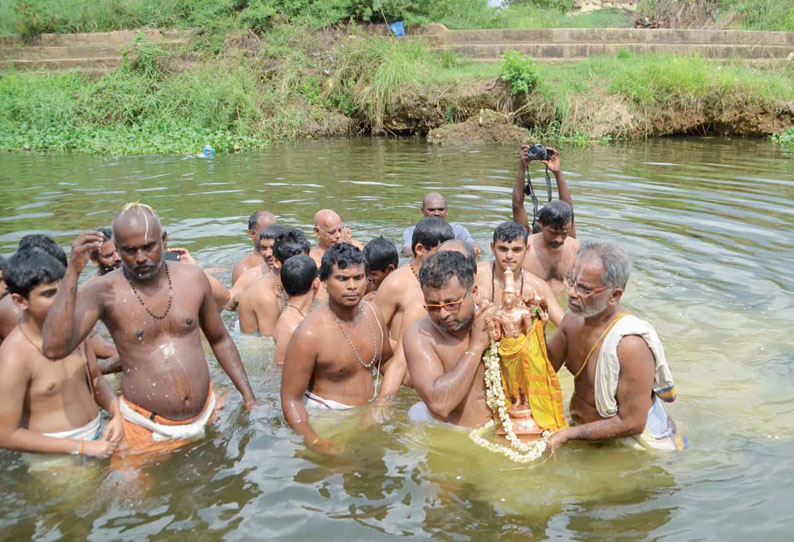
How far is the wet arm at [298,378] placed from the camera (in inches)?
186

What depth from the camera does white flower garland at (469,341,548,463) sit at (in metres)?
4.26

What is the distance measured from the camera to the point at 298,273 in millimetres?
5754

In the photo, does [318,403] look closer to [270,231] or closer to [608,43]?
[270,231]

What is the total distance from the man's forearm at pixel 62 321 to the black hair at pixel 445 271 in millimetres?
1863

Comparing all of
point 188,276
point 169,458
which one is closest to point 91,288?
point 188,276

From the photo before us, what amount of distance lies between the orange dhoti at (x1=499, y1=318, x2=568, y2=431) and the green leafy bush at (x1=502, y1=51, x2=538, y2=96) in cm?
1369

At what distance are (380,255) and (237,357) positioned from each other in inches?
74.4

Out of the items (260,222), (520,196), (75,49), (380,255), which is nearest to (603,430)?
(380,255)

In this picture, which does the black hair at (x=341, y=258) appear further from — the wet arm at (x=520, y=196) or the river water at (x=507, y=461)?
the wet arm at (x=520, y=196)

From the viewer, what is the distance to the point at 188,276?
4578 millimetres

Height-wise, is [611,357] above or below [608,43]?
below

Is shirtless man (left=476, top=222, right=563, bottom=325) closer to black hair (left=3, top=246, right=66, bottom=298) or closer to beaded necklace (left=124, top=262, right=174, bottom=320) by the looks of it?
beaded necklace (left=124, top=262, right=174, bottom=320)

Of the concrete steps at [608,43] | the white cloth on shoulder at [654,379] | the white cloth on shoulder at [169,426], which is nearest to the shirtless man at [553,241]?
the white cloth on shoulder at [654,379]

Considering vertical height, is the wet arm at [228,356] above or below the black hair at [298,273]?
below
